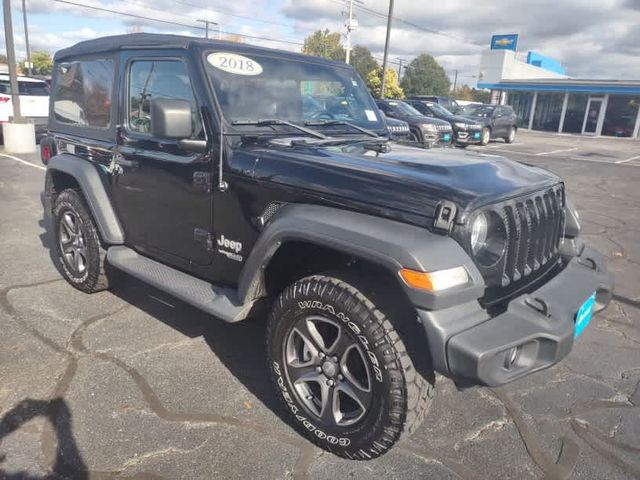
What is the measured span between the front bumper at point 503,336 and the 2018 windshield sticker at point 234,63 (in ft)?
6.32

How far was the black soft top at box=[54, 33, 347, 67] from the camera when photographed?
314cm

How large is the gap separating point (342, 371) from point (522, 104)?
41.3 metres

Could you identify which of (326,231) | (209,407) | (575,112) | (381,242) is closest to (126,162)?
(209,407)

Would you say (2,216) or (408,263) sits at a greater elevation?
(408,263)

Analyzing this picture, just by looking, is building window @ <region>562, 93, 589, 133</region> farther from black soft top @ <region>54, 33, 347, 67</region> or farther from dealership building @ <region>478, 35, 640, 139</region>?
black soft top @ <region>54, 33, 347, 67</region>

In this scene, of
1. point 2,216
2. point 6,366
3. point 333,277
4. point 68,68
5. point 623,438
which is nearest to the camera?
point 333,277

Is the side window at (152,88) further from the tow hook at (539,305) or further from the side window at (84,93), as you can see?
the tow hook at (539,305)

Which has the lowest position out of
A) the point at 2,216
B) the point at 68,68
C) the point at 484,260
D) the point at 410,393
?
the point at 2,216

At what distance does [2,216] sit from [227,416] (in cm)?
545

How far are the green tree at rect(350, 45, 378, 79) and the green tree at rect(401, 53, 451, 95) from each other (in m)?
5.25

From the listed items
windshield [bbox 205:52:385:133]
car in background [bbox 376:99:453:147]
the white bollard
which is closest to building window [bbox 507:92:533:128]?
car in background [bbox 376:99:453:147]

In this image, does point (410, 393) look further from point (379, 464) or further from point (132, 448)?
point (132, 448)

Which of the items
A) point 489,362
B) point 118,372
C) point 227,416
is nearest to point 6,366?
A: point 118,372

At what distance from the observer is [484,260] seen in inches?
88.7
